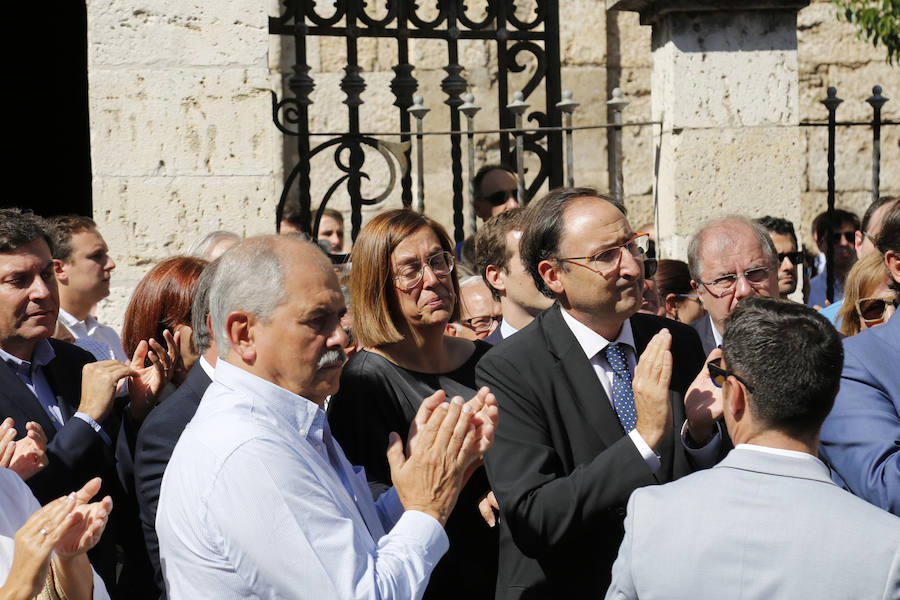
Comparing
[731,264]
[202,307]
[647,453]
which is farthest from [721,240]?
[202,307]

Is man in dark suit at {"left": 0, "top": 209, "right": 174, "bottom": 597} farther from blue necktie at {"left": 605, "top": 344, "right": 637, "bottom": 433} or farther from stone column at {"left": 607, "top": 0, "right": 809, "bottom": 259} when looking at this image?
stone column at {"left": 607, "top": 0, "right": 809, "bottom": 259}

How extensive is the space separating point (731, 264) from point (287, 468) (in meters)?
2.24

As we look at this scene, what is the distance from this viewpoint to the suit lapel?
9.61ft

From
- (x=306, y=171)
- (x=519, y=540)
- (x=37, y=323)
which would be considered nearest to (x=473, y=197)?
(x=306, y=171)

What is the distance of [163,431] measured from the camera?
302 cm

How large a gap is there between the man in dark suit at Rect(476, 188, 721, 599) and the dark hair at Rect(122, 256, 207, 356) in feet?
3.83

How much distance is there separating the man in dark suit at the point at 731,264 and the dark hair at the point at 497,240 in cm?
79

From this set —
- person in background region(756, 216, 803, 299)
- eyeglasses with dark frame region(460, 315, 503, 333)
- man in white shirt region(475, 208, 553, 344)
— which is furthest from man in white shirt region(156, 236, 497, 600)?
person in background region(756, 216, 803, 299)

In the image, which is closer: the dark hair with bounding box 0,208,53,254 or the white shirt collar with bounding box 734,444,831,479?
the white shirt collar with bounding box 734,444,831,479

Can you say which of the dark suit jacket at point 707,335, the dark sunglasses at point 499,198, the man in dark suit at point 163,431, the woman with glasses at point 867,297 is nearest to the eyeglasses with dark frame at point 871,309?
the woman with glasses at point 867,297

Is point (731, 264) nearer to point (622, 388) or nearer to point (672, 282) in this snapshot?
point (622, 388)

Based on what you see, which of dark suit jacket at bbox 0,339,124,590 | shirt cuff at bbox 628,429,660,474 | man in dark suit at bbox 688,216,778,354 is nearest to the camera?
shirt cuff at bbox 628,429,660,474

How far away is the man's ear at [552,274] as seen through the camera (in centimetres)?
314

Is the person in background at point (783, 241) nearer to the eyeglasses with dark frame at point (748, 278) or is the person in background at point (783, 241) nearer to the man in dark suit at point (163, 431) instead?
the eyeglasses with dark frame at point (748, 278)
